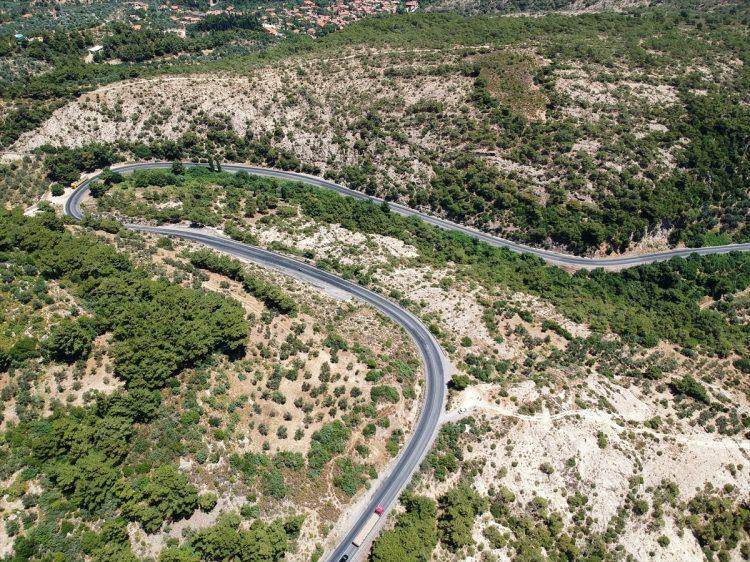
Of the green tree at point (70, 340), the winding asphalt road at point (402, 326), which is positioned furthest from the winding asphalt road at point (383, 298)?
the green tree at point (70, 340)

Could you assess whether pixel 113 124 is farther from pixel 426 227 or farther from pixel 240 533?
pixel 240 533

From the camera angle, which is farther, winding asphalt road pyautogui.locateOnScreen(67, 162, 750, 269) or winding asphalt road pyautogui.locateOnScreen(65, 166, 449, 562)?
winding asphalt road pyautogui.locateOnScreen(67, 162, 750, 269)

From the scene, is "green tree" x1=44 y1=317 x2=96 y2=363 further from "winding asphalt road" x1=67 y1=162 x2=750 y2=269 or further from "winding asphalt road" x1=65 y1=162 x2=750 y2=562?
"winding asphalt road" x1=67 y1=162 x2=750 y2=269

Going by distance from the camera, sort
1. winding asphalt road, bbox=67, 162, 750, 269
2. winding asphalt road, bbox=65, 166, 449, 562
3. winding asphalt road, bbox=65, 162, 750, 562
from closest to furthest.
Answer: winding asphalt road, bbox=65, 166, 449, 562 → winding asphalt road, bbox=65, 162, 750, 562 → winding asphalt road, bbox=67, 162, 750, 269

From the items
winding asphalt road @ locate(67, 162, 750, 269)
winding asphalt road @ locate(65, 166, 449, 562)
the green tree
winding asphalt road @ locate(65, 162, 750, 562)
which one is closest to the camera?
the green tree

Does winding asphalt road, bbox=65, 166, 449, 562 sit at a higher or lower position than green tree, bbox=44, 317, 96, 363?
lower

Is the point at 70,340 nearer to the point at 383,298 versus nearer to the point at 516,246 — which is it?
the point at 383,298

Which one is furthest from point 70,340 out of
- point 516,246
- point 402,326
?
point 516,246

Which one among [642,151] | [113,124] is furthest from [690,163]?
[113,124]

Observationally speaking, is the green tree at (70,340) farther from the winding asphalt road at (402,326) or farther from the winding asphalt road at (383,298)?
the winding asphalt road at (383,298)

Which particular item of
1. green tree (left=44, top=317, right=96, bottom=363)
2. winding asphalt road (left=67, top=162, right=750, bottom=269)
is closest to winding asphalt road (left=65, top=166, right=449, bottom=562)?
green tree (left=44, top=317, right=96, bottom=363)
